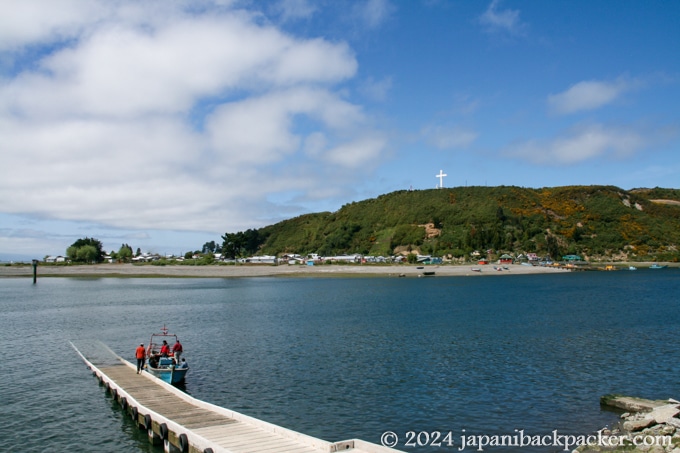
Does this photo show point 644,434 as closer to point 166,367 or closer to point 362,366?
point 362,366

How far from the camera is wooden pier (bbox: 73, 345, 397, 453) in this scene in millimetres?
17484

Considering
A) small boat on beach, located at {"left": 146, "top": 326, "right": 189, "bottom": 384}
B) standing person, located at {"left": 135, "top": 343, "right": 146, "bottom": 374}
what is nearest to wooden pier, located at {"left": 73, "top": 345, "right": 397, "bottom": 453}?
small boat on beach, located at {"left": 146, "top": 326, "right": 189, "bottom": 384}

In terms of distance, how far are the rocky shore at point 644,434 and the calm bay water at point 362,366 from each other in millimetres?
1494

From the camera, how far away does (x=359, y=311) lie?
69500 millimetres

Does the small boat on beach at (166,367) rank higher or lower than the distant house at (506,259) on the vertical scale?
lower

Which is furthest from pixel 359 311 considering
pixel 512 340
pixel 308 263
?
pixel 308 263

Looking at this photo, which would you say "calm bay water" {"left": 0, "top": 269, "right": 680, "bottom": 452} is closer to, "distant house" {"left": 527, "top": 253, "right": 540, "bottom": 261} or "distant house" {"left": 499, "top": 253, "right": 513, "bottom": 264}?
"distant house" {"left": 499, "top": 253, "right": 513, "bottom": 264}

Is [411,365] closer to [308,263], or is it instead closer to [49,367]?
[49,367]

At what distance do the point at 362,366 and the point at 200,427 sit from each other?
16867 mm

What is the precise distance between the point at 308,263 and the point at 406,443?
17842 cm

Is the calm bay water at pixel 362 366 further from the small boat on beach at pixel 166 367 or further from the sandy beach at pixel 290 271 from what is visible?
the sandy beach at pixel 290 271

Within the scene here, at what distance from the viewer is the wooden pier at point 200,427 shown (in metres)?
17.5

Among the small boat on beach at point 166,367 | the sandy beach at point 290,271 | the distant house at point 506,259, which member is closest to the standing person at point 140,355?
the small boat on beach at point 166,367

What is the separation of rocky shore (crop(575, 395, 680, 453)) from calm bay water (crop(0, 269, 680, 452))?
1.49 metres
